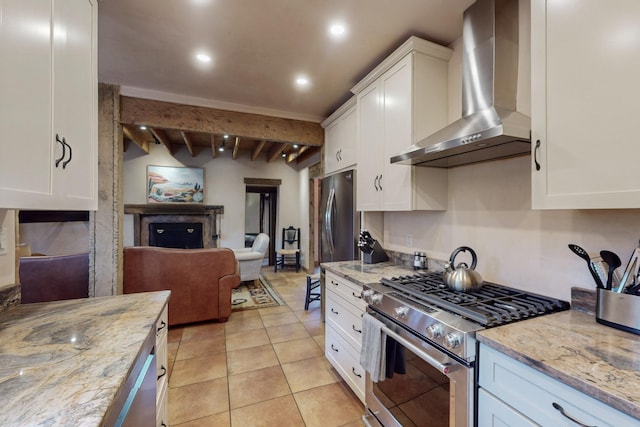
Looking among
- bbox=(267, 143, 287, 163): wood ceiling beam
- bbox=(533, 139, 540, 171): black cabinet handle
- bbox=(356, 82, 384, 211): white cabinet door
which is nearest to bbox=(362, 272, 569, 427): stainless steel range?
bbox=(533, 139, 540, 171): black cabinet handle

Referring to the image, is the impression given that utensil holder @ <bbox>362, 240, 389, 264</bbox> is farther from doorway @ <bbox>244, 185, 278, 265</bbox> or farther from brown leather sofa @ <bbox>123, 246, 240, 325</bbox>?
doorway @ <bbox>244, 185, 278, 265</bbox>

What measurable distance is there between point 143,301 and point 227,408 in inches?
40.9

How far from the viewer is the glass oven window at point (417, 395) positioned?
1.21 metres

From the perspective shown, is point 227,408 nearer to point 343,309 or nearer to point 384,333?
point 343,309

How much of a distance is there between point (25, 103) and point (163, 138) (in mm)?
4402

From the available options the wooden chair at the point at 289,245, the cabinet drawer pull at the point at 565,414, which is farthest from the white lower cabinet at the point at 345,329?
the wooden chair at the point at 289,245

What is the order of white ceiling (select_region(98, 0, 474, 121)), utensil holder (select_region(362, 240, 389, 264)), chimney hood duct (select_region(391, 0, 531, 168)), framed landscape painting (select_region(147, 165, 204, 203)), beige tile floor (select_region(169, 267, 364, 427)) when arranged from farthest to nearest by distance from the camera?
framed landscape painting (select_region(147, 165, 204, 203))
utensil holder (select_region(362, 240, 389, 264))
beige tile floor (select_region(169, 267, 364, 427))
white ceiling (select_region(98, 0, 474, 121))
chimney hood duct (select_region(391, 0, 531, 168))

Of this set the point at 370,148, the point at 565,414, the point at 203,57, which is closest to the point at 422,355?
the point at 565,414

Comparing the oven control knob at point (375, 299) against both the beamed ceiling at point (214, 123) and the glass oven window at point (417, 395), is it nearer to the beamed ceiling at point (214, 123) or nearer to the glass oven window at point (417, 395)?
the glass oven window at point (417, 395)

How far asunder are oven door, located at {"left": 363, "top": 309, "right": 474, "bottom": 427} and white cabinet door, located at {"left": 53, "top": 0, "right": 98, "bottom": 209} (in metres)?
1.67

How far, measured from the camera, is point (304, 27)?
6.17ft

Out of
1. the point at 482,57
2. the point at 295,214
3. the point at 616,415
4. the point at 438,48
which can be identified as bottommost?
the point at 616,415

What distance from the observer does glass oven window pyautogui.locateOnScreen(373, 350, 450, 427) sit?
1.21 meters

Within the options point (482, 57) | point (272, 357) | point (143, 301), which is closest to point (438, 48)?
point (482, 57)
